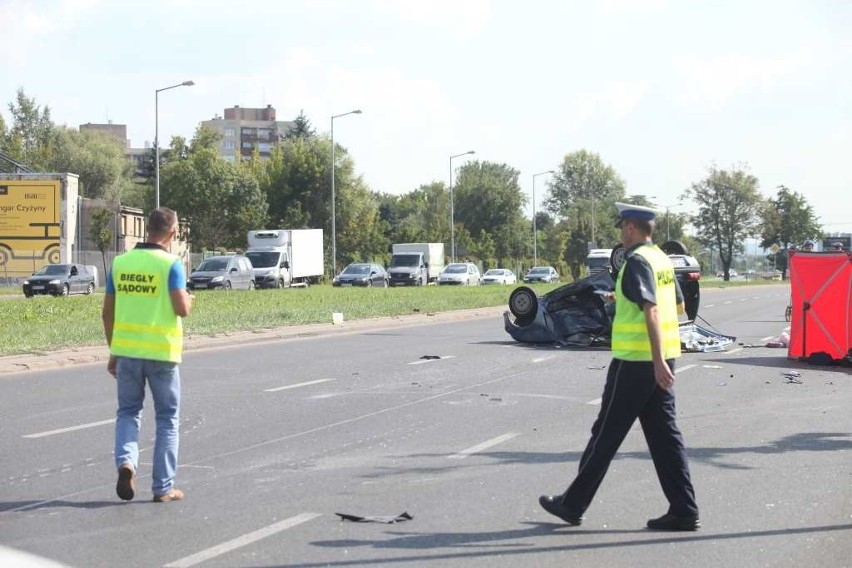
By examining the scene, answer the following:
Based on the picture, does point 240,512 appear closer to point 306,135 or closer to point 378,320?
point 378,320

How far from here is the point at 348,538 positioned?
6.43m

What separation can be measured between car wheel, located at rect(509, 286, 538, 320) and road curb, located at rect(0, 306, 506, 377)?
4.87 meters

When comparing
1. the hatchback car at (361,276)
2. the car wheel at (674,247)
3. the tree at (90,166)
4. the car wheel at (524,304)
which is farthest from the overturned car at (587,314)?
the tree at (90,166)

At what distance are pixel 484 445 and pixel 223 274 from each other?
39041 millimetres

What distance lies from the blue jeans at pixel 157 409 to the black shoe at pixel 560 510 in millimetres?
2329

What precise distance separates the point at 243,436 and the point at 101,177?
3669 inches

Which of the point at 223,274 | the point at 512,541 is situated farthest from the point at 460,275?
the point at 512,541

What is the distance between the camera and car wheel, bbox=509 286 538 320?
21.1 m

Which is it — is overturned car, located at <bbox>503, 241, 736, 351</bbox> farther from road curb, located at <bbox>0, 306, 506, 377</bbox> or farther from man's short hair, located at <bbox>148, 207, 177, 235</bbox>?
man's short hair, located at <bbox>148, 207, 177, 235</bbox>

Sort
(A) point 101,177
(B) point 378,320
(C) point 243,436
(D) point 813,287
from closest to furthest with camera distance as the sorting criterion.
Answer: (C) point 243,436 → (D) point 813,287 → (B) point 378,320 → (A) point 101,177

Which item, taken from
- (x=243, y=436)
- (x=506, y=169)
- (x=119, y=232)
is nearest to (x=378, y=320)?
(x=243, y=436)

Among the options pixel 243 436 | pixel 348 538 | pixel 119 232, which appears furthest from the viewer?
pixel 119 232

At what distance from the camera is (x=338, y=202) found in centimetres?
8388

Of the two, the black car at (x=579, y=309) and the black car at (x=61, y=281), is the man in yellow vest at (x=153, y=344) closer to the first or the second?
the black car at (x=579, y=309)
